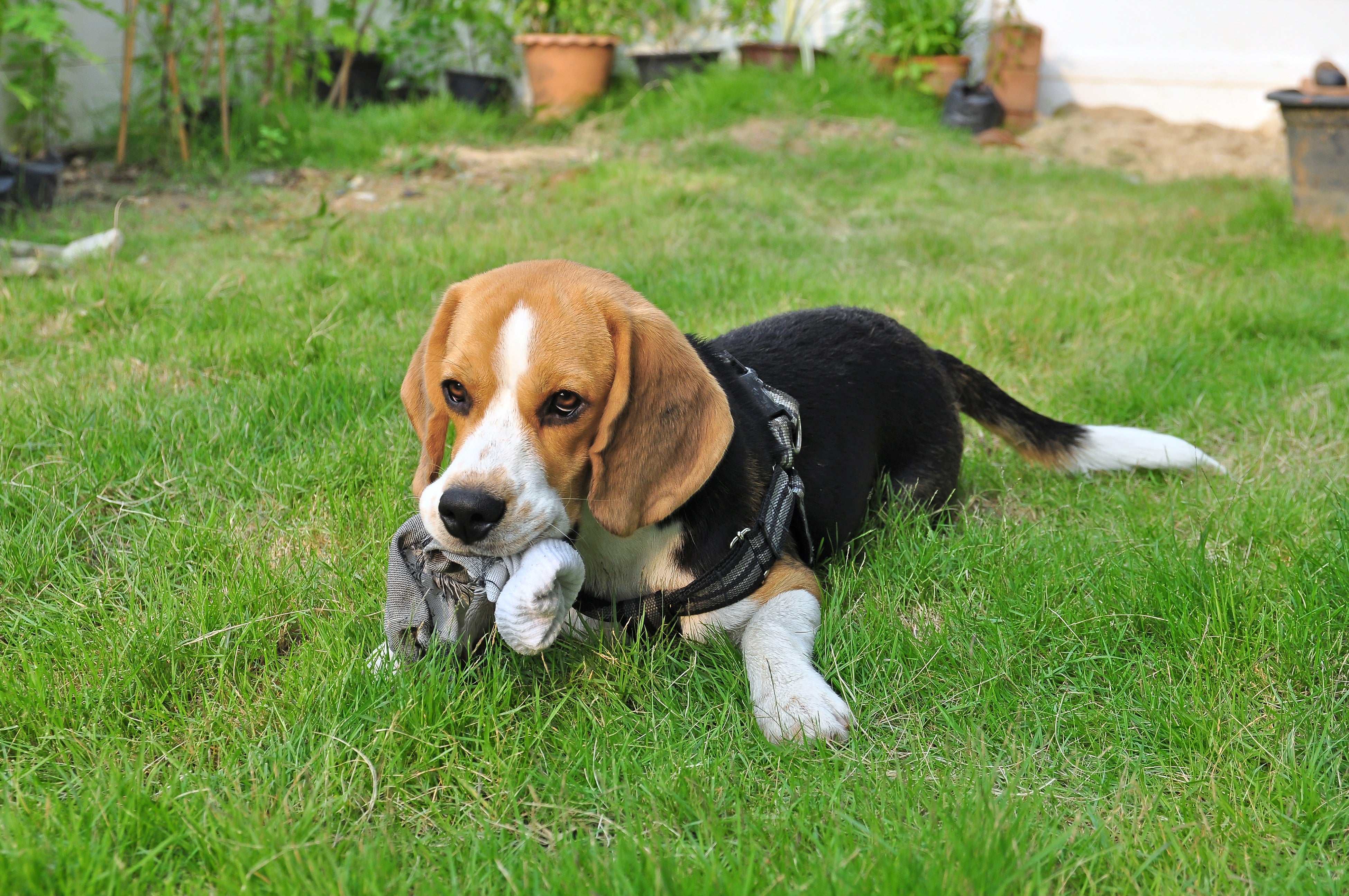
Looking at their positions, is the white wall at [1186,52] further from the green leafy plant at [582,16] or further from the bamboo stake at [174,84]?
the bamboo stake at [174,84]

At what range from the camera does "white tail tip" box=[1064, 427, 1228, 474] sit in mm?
3467

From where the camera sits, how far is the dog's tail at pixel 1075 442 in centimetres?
347

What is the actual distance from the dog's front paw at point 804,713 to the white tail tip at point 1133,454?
1.66 meters

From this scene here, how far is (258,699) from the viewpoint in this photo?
7.28 feet

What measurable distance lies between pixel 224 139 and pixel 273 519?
6.13m

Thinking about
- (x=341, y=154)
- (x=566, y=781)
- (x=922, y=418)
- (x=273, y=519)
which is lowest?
(x=566, y=781)

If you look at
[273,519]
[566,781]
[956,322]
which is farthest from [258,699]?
[956,322]

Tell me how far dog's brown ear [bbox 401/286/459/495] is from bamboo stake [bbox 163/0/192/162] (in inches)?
258

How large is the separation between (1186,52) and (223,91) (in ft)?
34.7

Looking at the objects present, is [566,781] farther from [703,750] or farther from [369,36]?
[369,36]

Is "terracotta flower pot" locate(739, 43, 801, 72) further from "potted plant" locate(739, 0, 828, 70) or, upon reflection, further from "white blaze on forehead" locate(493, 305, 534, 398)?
"white blaze on forehead" locate(493, 305, 534, 398)

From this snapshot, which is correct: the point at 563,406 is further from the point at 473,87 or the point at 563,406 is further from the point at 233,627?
the point at 473,87

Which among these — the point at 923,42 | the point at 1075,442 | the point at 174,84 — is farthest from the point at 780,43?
the point at 1075,442

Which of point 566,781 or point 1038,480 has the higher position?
point 1038,480
